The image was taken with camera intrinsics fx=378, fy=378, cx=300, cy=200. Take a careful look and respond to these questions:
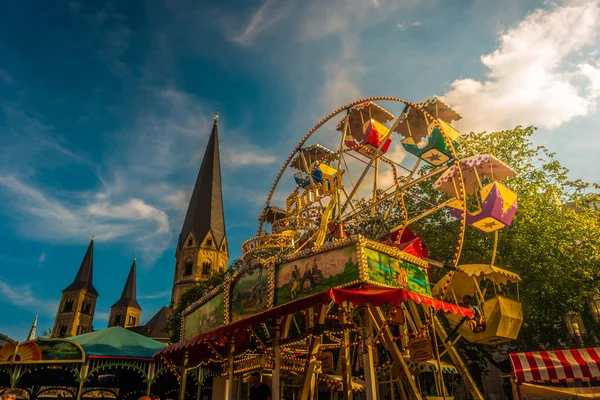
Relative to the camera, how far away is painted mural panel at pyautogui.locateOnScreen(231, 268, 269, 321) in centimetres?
1095

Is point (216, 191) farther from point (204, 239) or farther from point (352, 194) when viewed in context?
point (352, 194)

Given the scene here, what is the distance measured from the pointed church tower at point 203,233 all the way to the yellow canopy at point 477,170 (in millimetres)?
64105

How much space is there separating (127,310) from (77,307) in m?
11.1

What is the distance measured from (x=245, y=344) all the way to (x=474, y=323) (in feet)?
28.4

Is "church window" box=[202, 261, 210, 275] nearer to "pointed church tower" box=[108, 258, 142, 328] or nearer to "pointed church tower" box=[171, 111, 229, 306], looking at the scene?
"pointed church tower" box=[171, 111, 229, 306]

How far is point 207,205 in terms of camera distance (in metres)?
82.0

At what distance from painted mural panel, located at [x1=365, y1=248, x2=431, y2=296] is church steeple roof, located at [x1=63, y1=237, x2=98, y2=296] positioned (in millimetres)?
101113

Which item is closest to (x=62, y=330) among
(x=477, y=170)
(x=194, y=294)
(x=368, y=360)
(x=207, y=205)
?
(x=207, y=205)

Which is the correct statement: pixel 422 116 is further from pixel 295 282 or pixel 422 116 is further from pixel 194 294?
pixel 194 294

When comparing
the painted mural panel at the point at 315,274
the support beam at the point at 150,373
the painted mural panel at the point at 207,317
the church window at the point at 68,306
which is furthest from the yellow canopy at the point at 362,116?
the church window at the point at 68,306

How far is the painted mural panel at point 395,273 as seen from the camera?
9.47 m

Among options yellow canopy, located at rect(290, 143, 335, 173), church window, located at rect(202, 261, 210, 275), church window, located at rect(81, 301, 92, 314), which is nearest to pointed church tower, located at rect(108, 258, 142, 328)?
church window, located at rect(81, 301, 92, 314)

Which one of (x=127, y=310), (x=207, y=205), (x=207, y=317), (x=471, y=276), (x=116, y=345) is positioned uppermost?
(x=207, y=205)

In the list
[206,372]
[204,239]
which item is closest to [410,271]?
[206,372]
